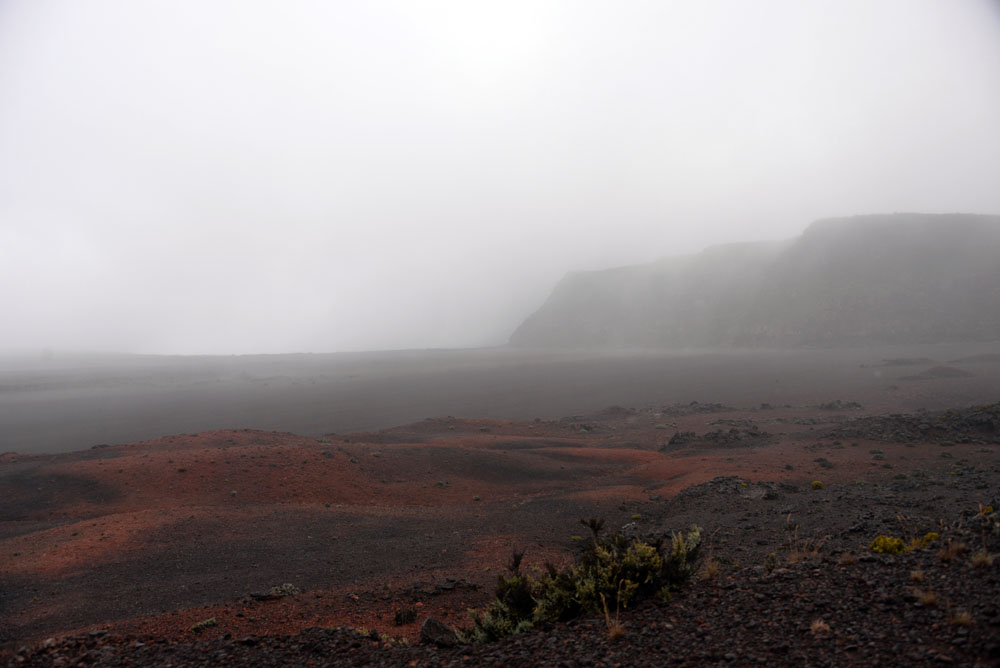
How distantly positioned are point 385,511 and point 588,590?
39.8ft

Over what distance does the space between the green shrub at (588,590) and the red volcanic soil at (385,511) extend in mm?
2302

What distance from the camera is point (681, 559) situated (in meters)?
6.38

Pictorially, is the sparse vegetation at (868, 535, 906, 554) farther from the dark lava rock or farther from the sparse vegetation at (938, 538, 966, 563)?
the dark lava rock

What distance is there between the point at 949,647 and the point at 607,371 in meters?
76.3

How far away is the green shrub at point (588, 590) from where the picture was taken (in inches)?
238

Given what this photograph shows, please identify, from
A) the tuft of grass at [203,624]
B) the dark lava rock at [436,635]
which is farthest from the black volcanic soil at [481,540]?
the dark lava rock at [436,635]

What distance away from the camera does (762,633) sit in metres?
4.86

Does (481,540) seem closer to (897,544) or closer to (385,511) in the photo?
(385,511)

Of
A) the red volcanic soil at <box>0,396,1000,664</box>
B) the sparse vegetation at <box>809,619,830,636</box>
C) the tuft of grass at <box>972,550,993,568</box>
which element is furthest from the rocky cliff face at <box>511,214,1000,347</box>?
the sparse vegetation at <box>809,619,830,636</box>

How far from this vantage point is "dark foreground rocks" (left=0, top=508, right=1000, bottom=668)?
426 centimetres

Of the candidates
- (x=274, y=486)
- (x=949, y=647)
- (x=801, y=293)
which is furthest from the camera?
(x=801, y=293)

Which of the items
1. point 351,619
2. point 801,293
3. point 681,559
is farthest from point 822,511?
point 801,293

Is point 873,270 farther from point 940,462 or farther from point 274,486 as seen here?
point 274,486

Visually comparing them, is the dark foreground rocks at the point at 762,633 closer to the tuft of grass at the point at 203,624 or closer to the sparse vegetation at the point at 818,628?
the sparse vegetation at the point at 818,628
